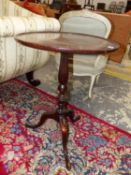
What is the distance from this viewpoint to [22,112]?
6.04 ft

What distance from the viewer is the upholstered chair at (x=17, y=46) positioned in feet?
5.16

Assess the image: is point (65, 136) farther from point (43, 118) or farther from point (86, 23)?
point (86, 23)

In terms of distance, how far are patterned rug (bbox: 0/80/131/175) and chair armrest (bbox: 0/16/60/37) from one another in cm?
71

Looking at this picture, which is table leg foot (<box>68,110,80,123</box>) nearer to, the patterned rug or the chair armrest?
the patterned rug

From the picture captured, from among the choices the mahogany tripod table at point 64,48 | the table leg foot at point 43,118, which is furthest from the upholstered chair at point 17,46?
the table leg foot at point 43,118

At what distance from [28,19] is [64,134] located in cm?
101

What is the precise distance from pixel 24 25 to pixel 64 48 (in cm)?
73

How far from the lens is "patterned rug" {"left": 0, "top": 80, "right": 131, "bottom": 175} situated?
4.26ft

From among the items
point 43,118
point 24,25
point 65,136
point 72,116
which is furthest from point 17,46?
point 65,136

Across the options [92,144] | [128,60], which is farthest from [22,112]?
[128,60]

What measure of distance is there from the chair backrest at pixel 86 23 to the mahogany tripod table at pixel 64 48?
2.03 ft

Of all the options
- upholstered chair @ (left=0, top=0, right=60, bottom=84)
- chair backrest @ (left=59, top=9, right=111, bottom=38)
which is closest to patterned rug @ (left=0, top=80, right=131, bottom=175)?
upholstered chair @ (left=0, top=0, right=60, bottom=84)

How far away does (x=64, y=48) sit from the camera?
1.08 meters

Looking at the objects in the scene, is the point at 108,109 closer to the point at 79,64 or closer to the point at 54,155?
the point at 79,64
